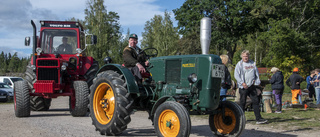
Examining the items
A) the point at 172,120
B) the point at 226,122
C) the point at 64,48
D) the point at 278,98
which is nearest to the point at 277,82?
the point at 278,98

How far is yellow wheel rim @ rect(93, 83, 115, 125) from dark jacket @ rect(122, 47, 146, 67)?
607 millimetres

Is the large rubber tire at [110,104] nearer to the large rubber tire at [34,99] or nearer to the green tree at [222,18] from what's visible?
the large rubber tire at [34,99]

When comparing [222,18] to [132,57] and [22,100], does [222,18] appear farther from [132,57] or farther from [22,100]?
[132,57]

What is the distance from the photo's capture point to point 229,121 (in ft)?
18.7

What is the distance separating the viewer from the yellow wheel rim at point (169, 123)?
16.8ft

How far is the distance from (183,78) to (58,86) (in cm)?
514

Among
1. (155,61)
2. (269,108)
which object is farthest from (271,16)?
(155,61)

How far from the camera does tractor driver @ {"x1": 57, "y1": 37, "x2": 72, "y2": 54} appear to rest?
10.5 m

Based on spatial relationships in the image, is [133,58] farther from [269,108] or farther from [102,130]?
[269,108]

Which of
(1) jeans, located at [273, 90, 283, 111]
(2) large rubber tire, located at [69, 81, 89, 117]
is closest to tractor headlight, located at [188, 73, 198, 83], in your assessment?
(2) large rubber tire, located at [69, 81, 89, 117]

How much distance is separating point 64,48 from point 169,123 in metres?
6.45

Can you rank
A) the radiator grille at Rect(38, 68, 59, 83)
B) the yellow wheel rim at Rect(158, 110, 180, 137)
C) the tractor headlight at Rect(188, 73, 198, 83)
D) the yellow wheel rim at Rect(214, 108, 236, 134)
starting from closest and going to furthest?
1. the yellow wheel rim at Rect(158, 110, 180, 137)
2. the tractor headlight at Rect(188, 73, 198, 83)
3. the yellow wheel rim at Rect(214, 108, 236, 134)
4. the radiator grille at Rect(38, 68, 59, 83)

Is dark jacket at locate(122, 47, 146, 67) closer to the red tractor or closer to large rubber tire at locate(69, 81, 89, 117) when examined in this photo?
large rubber tire at locate(69, 81, 89, 117)

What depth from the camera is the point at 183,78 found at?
567 cm
